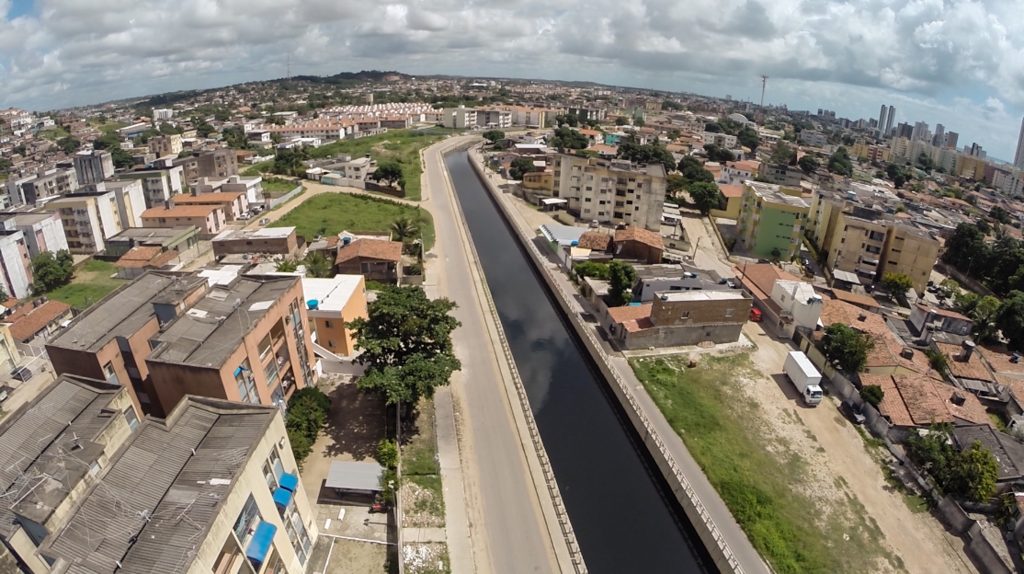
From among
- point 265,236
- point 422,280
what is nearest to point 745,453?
point 422,280

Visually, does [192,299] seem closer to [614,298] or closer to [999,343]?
[614,298]

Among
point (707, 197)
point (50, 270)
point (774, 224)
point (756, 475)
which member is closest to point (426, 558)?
point (756, 475)

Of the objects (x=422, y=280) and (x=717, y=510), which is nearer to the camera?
(x=717, y=510)

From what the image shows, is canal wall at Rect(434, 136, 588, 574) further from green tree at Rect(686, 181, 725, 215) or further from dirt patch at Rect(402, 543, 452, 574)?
green tree at Rect(686, 181, 725, 215)

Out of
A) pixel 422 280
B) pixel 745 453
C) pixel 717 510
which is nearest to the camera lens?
pixel 717 510

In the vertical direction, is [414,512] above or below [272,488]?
below

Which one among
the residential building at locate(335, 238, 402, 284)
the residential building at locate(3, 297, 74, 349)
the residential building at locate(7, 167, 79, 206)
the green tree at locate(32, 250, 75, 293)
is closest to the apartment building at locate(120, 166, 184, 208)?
the residential building at locate(7, 167, 79, 206)

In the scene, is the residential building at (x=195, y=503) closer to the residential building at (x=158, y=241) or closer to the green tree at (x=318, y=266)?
the green tree at (x=318, y=266)
